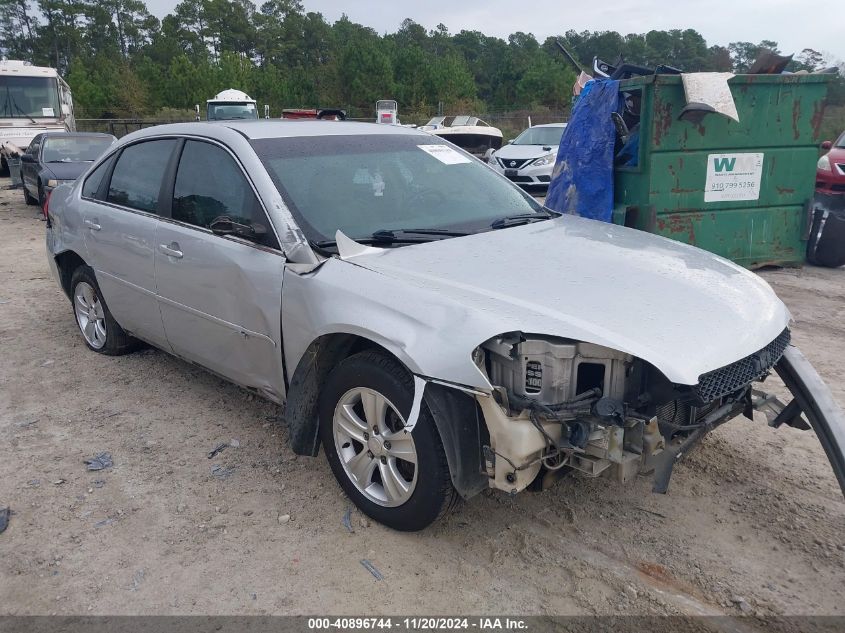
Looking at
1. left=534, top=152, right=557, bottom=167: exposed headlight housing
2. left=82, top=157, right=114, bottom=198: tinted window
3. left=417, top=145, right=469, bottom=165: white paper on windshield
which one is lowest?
left=534, top=152, right=557, bottom=167: exposed headlight housing

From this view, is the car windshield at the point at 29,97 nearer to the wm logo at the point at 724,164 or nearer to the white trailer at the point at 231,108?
the white trailer at the point at 231,108

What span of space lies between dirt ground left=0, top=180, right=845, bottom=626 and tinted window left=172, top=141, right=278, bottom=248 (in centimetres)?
122

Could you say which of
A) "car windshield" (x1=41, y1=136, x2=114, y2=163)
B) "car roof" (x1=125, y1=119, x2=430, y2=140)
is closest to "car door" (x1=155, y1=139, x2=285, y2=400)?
"car roof" (x1=125, y1=119, x2=430, y2=140)

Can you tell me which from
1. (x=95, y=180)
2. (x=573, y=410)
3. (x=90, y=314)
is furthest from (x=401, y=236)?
(x=90, y=314)

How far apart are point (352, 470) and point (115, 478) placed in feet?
4.26

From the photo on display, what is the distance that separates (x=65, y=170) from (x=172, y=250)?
402 inches

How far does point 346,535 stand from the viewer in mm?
3043

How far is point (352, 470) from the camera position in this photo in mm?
3139

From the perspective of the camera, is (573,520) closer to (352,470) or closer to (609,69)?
(352,470)

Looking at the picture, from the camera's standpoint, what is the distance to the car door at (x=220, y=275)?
3344 mm

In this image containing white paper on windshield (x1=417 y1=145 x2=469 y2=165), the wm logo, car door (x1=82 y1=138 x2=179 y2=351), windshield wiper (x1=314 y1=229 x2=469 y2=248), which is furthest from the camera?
the wm logo

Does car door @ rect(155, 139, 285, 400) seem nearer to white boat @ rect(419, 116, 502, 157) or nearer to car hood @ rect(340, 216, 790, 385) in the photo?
car hood @ rect(340, 216, 790, 385)

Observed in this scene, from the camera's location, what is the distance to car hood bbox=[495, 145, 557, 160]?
1510 centimetres

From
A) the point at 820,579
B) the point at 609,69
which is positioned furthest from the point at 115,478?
the point at 609,69
